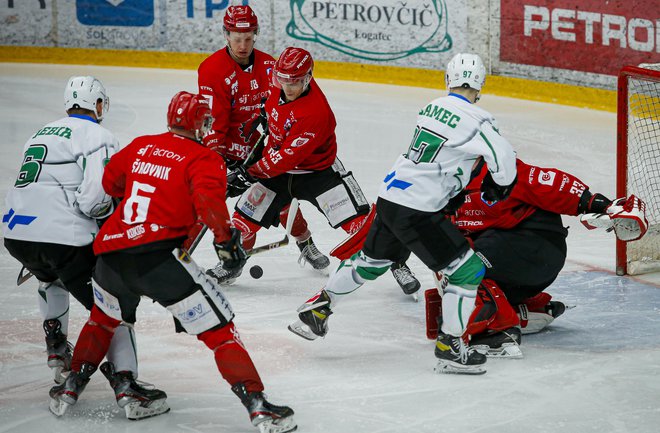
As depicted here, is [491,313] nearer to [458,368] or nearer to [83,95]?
[458,368]

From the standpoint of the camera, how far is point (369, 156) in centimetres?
782

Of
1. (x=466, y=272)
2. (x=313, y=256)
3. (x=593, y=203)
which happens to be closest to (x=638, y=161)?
(x=593, y=203)

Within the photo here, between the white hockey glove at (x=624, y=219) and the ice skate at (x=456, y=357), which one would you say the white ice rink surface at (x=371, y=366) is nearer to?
the ice skate at (x=456, y=357)

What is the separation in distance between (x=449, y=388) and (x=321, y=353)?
64cm

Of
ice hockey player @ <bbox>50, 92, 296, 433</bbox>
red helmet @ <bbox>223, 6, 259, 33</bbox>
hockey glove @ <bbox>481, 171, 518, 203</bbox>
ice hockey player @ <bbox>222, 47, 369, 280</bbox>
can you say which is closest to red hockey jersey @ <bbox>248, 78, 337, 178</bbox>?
ice hockey player @ <bbox>222, 47, 369, 280</bbox>

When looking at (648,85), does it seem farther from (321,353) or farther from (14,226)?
(14,226)

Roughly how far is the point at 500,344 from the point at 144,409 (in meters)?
1.45

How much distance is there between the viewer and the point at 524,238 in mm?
4535

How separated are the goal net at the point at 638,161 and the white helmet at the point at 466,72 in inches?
63.2

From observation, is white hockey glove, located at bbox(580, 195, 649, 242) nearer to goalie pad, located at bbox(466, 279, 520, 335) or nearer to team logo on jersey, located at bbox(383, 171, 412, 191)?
goalie pad, located at bbox(466, 279, 520, 335)

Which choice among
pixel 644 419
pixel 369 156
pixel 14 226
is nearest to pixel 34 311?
pixel 14 226

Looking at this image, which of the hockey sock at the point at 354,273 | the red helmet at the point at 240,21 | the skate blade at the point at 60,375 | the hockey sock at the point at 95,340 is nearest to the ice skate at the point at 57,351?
the skate blade at the point at 60,375

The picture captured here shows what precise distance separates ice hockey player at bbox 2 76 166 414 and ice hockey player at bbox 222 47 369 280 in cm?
128

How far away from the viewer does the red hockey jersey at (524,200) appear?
4.45m
